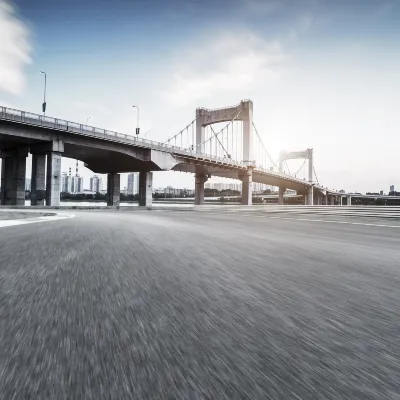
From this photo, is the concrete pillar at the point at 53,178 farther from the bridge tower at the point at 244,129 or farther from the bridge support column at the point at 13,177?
the bridge tower at the point at 244,129

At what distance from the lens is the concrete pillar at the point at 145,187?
157 ft

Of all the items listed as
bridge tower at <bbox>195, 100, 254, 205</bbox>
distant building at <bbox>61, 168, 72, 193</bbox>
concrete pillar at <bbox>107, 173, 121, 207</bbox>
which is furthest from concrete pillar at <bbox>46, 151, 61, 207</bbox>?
distant building at <bbox>61, 168, 72, 193</bbox>

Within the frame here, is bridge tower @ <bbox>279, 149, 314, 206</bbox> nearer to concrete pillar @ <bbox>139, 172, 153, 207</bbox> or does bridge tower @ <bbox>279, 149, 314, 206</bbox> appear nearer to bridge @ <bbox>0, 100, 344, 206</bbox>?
bridge @ <bbox>0, 100, 344, 206</bbox>

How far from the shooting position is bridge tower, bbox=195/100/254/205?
222 feet

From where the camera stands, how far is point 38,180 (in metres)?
36.7

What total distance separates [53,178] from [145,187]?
1461 centimetres

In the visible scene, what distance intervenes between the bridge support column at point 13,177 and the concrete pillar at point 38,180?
2.76 meters

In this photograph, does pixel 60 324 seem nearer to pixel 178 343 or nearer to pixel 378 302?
pixel 178 343

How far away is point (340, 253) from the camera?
484 centimetres

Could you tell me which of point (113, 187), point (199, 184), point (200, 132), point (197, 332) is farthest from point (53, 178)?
point (200, 132)

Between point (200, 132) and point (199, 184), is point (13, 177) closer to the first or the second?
point (199, 184)

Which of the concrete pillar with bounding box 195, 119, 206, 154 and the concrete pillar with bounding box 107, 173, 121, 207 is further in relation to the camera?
the concrete pillar with bounding box 195, 119, 206, 154

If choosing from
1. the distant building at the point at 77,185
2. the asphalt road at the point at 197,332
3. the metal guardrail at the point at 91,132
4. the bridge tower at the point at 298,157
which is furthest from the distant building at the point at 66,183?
the asphalt road at the point at 197,332

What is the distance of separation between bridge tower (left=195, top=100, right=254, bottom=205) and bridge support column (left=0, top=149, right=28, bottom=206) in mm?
36697
